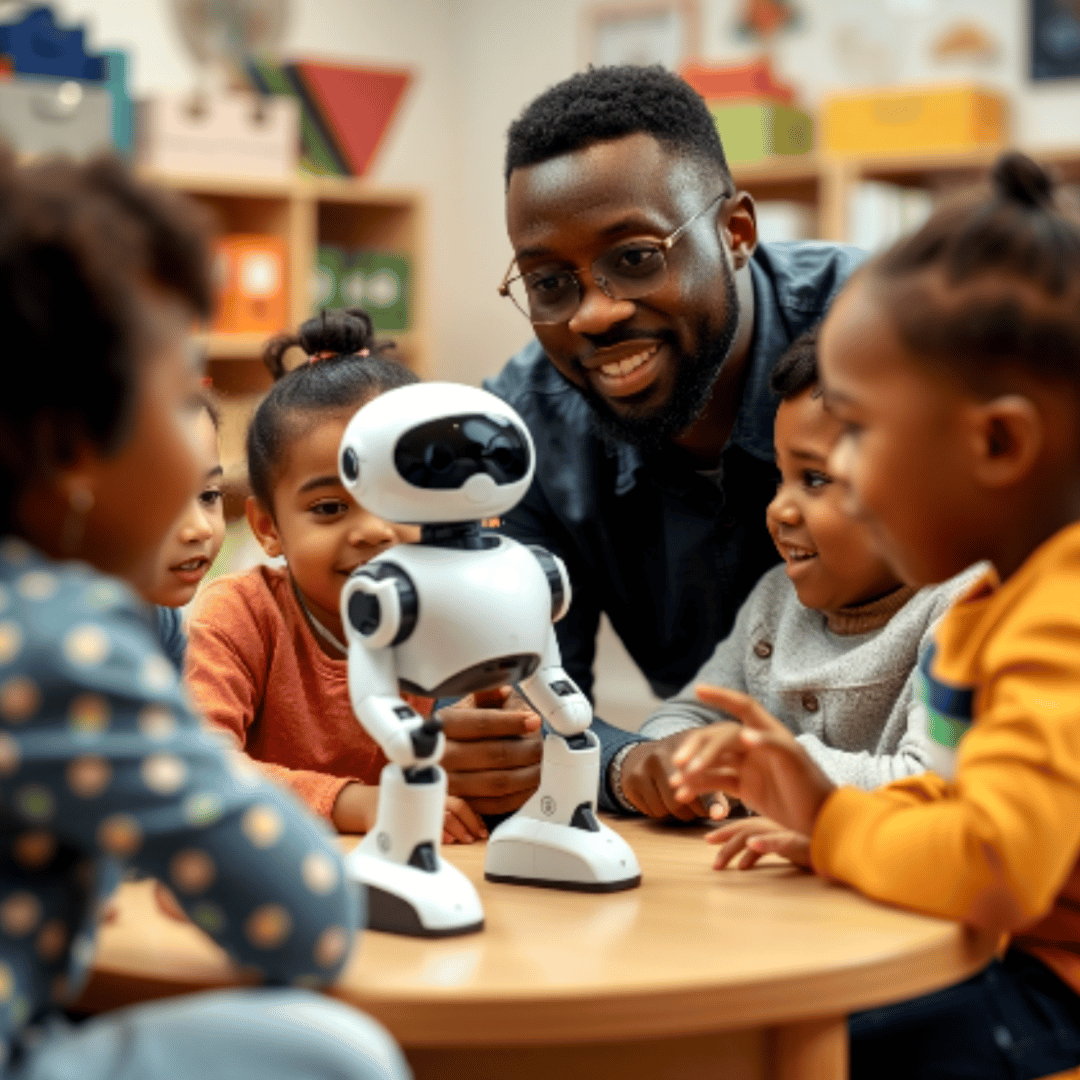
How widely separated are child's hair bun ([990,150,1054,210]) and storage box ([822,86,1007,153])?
259 centimetres

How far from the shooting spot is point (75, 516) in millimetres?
788

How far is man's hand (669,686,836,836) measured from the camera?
3.42ft

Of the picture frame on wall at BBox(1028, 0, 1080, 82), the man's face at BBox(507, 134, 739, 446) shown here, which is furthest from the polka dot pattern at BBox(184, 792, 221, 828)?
the picture frame on wall at BBox(1028, 0, 1080, 82)

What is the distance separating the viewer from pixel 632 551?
1.88 m

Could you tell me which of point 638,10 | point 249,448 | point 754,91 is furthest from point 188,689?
point 638,10

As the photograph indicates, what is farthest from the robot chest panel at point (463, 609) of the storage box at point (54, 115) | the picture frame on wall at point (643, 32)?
the picture frame on wall at point (643, 32)

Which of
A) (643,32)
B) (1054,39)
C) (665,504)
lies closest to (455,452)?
(665,504)

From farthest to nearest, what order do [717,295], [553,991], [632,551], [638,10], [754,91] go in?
[638,10] → [754,91] → [632,551] → [717,295] → [553,991]

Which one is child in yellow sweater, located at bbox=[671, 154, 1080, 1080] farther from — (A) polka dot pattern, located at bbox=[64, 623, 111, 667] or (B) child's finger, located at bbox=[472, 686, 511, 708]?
(A) polka dot pattern, located at bbox=[64, 623, 111, 667]

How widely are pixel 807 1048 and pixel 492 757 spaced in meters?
0.44

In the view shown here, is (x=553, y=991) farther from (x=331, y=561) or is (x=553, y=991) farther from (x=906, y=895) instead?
(x=331, y=561)

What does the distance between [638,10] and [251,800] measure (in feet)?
12.9

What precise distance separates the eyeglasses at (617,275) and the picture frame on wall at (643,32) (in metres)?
2.71

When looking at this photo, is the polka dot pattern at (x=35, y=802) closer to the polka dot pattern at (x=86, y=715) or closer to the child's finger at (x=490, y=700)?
the polka dot pattern at (x=86, y=715)
